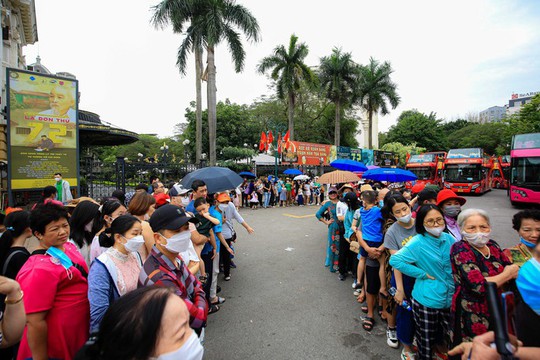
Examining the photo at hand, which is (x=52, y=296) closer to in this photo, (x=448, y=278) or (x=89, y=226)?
(x=89, y=226)

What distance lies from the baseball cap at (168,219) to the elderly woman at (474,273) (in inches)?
87.4

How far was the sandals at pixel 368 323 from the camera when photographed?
3.38 meters

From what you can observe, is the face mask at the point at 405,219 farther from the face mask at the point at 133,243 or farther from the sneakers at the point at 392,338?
the face mask at the point at 133,243

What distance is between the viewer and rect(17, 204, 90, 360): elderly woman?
5.07 feet

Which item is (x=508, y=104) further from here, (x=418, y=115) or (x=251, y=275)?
(x=251, y=275)

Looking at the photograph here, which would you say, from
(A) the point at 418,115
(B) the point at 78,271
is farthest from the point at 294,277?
(A) the point at 418,115

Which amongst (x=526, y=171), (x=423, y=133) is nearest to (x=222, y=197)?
(x=526, y=171)

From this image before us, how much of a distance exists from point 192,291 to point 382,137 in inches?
2271

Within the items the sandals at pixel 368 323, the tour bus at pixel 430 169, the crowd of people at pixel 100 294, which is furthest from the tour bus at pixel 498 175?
the crowd of people at pixel 100 294

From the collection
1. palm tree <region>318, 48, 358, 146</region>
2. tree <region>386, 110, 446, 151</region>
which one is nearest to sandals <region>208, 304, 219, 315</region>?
palm tree <region>318, 48, 358, 146</region>

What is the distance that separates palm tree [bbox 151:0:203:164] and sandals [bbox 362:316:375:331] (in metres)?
13.2

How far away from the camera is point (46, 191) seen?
191 inches

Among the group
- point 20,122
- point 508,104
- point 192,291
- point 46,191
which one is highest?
point 508,104

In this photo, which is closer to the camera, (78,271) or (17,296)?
(17,296)
